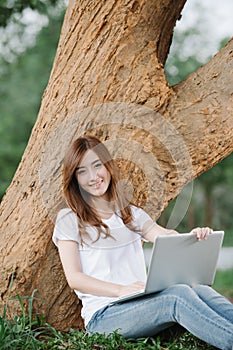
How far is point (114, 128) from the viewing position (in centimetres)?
374

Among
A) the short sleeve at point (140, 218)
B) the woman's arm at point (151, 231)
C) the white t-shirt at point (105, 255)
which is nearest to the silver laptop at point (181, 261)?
the white t-shirt at point (105, 255)

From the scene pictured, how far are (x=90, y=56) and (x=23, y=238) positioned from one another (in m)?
1.05

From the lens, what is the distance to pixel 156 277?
3070mm

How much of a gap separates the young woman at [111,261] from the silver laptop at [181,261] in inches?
2.1

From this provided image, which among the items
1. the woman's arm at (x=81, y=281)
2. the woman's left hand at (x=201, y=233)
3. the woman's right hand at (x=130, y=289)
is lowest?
the woman's right hand at (x=130, y=289)

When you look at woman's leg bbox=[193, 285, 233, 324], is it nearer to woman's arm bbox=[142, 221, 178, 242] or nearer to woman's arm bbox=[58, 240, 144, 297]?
woman's arm bbox=[58, 240, 144, 297]

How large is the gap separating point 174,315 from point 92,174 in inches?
30.7

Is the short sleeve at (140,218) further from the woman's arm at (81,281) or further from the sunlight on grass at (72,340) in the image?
the sunlight on grass at (72,340)

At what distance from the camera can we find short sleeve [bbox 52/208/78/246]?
334cm

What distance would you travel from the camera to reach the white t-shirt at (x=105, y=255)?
333 cm

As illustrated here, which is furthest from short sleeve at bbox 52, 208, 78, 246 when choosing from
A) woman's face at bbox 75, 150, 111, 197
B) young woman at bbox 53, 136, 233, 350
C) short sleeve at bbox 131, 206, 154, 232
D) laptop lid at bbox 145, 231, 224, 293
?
laptop lid at bbox 145, 231, 224, 293

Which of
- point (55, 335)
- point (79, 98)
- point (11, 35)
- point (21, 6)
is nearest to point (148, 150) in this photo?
point (79, 98)

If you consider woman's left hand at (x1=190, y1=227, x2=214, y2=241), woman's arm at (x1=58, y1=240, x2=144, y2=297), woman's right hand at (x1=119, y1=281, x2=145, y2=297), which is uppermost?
woman's left hand at (x1=190, y1=227, x2=214, y2=241)

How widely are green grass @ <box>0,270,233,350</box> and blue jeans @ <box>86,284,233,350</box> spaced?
54 mm
